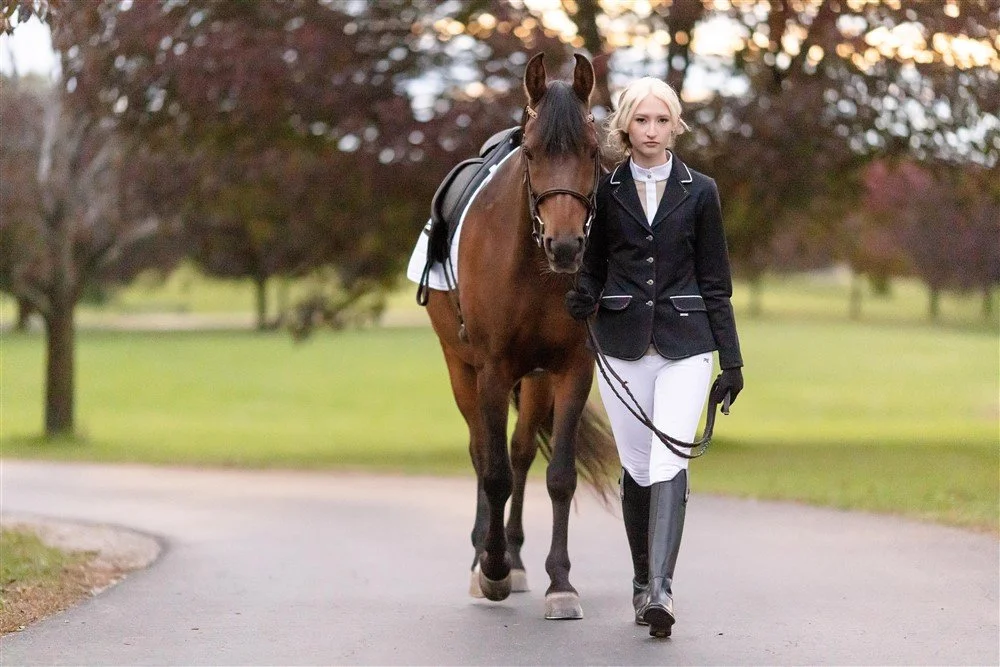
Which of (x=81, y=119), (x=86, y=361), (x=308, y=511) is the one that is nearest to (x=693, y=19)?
(x=308, y=511)

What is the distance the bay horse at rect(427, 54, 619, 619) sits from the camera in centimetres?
608

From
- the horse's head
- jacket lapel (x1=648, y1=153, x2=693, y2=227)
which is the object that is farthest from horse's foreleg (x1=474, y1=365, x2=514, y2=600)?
jacket lapel (x1=648, y1=153, x2=693, y2=227)

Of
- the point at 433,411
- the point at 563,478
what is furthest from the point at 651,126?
the point at 433,411

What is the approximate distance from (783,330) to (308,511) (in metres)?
46.4

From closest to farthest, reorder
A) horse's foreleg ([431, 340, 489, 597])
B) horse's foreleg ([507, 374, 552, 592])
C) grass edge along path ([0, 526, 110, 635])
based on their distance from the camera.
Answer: grass edge along path ([0, 526, 110, 635]) → horse's foreleg ([507, 374, 552, 592]) → horse's foreleg ([431, 340, 489, 597])

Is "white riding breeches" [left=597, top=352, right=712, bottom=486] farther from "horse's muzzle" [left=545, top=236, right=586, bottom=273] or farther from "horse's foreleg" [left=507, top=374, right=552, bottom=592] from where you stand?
"horse's foreleg" [left=507, top=374, right=552, bottom=592]

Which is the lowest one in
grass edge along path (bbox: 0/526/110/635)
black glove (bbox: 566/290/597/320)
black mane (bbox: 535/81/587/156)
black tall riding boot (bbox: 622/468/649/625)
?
grass edge along path (bbox: 0/526/110/635)

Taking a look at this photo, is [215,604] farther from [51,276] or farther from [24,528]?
[51,276]

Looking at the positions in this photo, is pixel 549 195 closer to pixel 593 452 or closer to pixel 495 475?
pixel 495 475

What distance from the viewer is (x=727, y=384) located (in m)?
6.14

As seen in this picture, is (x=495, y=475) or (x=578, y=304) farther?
(x=495, y=475)

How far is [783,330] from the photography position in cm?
5634

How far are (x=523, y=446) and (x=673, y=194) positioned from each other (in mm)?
2177

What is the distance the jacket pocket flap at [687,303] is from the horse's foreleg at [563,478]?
2.49 feet
